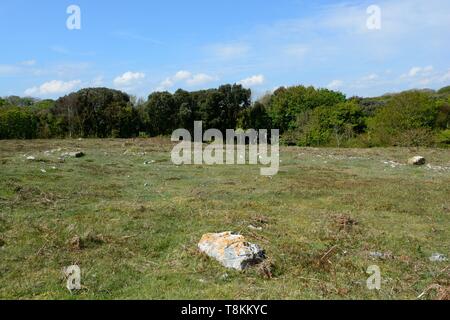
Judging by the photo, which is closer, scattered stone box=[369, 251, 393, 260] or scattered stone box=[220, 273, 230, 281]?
scattered stone box=[220, 273, 230, 281]

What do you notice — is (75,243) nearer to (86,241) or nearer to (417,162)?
(86,241)

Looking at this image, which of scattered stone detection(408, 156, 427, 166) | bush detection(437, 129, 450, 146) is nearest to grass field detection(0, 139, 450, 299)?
scattered stone detection(408, 156, 427, 166)

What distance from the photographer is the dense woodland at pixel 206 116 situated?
54.6m

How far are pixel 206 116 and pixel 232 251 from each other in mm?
53970

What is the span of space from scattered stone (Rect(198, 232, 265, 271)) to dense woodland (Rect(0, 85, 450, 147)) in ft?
151

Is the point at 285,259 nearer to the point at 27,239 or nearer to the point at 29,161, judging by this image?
the point at 27,239

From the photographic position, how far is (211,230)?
33.5 ft

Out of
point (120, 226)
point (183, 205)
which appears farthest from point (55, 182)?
point (120, 226)

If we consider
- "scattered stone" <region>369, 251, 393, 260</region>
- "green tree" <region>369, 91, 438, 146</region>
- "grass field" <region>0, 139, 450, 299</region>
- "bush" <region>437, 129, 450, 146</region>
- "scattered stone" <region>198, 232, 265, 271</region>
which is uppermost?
"green tree" <region>369, 91, 438, 146</region>

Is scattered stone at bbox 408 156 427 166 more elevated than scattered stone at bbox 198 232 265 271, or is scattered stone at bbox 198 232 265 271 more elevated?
scattered stone at bbox 198 232 265 271

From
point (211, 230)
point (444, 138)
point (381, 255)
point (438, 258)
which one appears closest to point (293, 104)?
point (444, 138)

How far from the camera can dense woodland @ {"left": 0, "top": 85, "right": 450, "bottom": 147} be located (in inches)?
2151

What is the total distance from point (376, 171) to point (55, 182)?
16.9 m

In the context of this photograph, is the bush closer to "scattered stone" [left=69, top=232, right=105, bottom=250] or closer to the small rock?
the small rock
